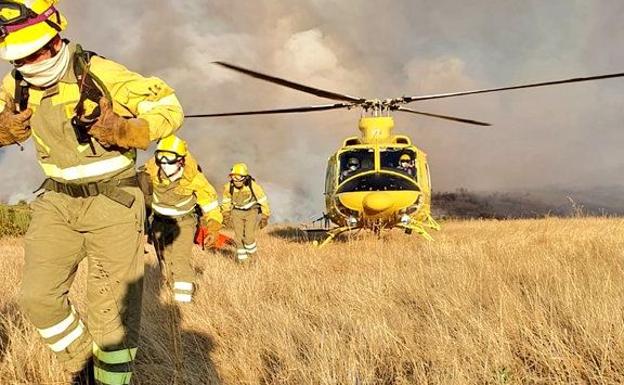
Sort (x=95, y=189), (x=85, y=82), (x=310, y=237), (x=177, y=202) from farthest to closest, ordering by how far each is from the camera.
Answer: (x=310, y=237)
(x=177, y=202)
(x=95, y=189)
(x=85, y=82)

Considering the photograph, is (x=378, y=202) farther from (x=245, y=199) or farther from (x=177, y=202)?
(x=177, y=202)

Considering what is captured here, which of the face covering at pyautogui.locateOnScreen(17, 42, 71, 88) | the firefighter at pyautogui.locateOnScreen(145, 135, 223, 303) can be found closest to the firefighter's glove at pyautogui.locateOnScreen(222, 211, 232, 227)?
the firefighter at pyautogui.locateOnScreen(145, 135, 223, 303)

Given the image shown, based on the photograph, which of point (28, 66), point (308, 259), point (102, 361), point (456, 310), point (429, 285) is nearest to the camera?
point (28, 66)

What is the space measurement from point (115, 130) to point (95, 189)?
0.54 meters

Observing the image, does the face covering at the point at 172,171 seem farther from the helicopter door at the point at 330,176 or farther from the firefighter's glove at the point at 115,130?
the helicopter door at the point at 330,176

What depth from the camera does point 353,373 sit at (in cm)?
253

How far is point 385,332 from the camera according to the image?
10.2ft

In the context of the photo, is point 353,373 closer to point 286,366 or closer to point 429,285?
point 286,366

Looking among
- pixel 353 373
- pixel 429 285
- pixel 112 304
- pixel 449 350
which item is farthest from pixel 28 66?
pixel 429 285

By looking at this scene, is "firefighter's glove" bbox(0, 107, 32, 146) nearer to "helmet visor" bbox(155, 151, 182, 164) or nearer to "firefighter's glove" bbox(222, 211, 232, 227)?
"helmet visor" bbox(155, 151, 182, 164)

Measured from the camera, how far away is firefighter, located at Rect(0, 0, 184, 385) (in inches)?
99.1

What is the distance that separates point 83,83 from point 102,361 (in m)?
1.36

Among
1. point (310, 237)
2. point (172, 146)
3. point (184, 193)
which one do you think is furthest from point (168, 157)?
point (310, 237)

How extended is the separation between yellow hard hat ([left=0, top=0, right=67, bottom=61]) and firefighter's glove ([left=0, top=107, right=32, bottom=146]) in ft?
1.07
